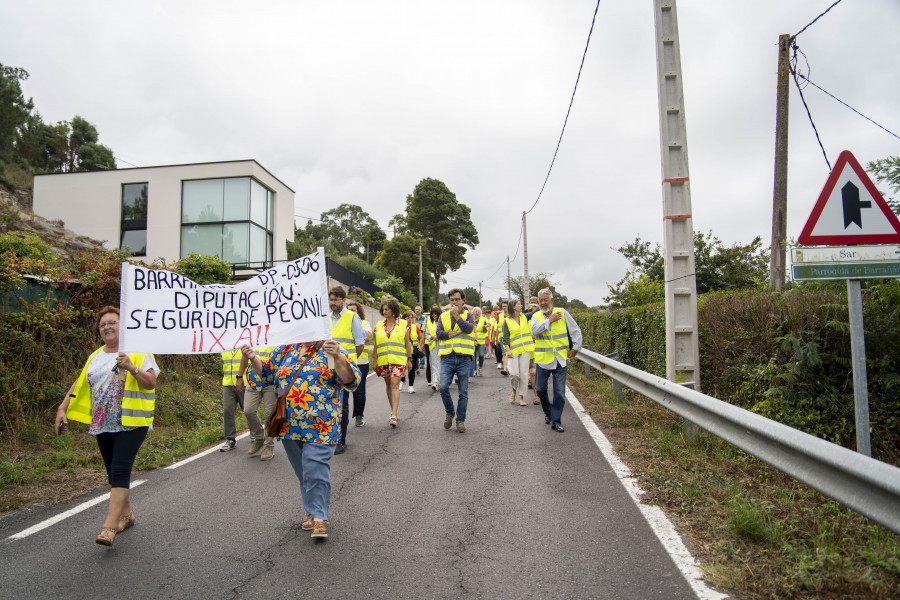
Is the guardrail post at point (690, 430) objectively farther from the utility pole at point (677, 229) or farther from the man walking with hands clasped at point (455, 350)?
the man walking with hands clasped at point (455, 350)

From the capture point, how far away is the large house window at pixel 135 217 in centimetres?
3027

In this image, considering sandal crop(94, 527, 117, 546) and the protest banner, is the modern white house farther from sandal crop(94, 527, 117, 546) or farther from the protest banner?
sandal crop(94, 527, 117, 546)

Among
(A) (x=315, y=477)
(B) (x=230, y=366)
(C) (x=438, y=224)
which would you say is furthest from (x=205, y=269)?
(C) (x=438, y=224)

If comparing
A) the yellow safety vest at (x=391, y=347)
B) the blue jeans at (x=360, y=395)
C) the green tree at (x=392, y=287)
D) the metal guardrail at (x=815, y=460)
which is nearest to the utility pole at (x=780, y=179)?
the yellow safety vest at (x=391, y=347)

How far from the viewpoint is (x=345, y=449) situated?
7.13 m

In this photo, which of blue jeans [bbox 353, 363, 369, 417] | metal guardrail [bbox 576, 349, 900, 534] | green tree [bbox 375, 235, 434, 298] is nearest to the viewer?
metal guardrail [bbox 576, 349, 900, 534]

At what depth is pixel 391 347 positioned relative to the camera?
9211mm

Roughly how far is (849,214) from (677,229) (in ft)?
10.3

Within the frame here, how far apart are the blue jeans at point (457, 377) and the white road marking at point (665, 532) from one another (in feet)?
6.39

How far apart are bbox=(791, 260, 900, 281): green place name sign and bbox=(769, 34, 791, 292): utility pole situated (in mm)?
8054

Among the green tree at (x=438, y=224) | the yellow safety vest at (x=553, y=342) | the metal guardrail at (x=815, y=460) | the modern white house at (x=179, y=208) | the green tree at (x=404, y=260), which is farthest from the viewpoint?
the green tree at (x=438, y=224)

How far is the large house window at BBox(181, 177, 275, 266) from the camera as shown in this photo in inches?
1116

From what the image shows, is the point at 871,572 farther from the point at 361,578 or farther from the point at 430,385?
the point at 430,385

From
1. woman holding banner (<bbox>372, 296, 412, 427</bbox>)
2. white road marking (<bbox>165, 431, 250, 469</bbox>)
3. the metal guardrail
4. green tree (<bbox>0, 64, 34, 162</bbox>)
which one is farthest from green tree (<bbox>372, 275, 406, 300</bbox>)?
the metal guardrail
